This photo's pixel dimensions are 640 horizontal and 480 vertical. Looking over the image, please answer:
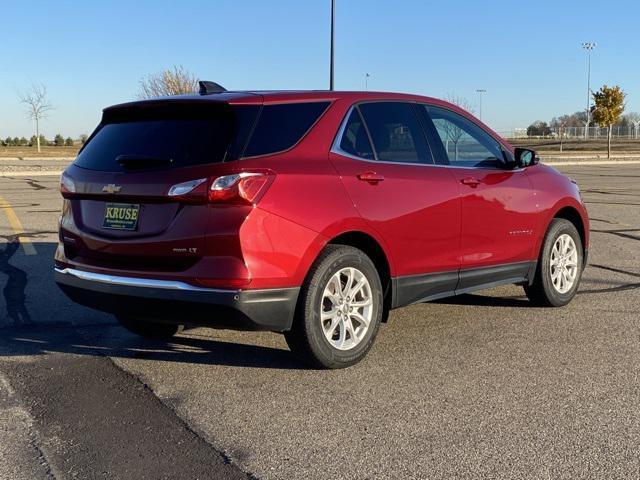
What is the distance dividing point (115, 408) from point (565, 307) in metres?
4.16

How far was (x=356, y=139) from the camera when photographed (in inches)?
192

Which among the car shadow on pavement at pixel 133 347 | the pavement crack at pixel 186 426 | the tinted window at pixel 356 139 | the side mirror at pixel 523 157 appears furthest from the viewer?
the side mirror at pixel 523 157

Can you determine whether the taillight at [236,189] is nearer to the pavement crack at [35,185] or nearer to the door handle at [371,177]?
the door handle at [371,177]

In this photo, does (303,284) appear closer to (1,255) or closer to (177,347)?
(177,347)

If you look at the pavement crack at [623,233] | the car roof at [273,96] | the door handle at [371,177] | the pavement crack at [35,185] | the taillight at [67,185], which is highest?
the car roof at [273,96]

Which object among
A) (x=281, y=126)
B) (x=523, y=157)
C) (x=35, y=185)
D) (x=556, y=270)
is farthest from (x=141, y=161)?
(x=35, y=185)

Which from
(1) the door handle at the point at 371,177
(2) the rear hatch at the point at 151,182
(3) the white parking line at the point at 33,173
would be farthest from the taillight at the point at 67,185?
(3) the white parking line at the point at 33,173

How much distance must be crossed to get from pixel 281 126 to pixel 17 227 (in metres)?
8.29

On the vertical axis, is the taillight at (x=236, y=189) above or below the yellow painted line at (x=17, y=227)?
above

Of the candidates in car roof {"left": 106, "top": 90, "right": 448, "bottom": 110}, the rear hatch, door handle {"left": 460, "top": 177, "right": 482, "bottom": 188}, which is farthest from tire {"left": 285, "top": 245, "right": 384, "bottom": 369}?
door handle {"left": 460, "top": 177, "right": 482, "bottom": 188}

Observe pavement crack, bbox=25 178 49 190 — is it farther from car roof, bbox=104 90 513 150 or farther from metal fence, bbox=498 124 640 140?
metal fence, bbox=498 124 640 140

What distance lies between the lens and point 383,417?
12.5 ft

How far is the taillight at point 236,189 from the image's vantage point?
160 inches

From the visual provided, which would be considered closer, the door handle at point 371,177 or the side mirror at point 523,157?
the door handle at point 371,177
